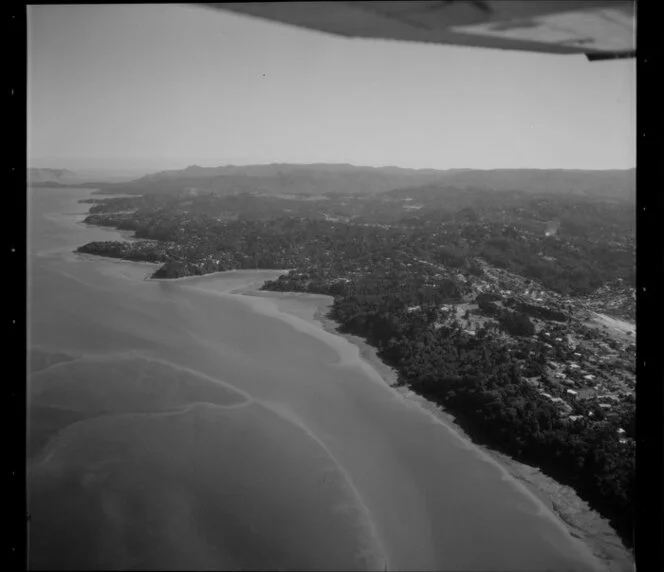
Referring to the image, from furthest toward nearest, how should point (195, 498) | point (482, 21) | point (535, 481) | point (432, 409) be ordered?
point (432, 409) < point (535, 481) < point (195, 498) < point (482, 21)

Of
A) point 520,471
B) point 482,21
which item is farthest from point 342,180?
point 520,471

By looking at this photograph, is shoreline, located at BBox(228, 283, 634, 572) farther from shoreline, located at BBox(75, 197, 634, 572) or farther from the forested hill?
the forested hill

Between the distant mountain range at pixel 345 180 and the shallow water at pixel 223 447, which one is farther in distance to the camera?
the distant mountain range at pixel 345 180

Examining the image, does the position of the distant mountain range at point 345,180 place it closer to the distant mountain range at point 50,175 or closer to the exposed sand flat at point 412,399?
the distant mountain range at point 50,175

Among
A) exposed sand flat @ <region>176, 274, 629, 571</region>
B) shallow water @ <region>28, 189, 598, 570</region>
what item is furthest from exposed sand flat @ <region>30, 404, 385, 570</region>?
exposed sand flat @ <region>176, 274, 629, 571</region>

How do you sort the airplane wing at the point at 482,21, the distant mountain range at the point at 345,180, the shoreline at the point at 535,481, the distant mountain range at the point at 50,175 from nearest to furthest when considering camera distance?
the airplane wing at the point at 482,21 < the shoreline at the point at 535,481 < the distant mountain range at the point at 50,175 < the distant mountain range at the point at 345,180

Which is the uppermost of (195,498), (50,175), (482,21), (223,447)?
(482,21)

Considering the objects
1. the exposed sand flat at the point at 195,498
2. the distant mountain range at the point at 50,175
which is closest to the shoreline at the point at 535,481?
the exposed sand flat at the point at 195,498

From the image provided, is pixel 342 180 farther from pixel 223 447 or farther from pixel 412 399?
pixel 223 447
